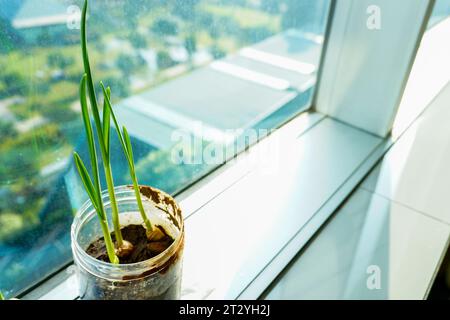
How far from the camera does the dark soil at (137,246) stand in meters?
0.45

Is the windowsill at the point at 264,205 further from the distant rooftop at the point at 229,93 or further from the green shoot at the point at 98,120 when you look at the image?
the green shoot at the point at 98,120

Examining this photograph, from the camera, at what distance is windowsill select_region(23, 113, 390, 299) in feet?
2.01

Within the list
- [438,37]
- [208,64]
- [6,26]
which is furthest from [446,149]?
[6,26]

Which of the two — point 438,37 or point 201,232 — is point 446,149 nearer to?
point 438,37

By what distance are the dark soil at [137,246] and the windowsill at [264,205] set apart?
0.43 ft

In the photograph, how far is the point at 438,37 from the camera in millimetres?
823

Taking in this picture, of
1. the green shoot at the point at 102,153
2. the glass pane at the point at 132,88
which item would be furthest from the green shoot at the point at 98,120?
the glass pane at the point at 132,88

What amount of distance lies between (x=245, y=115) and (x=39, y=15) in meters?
0.44

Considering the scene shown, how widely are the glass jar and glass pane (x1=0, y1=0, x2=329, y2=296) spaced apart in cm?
10

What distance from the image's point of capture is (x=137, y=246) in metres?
0.46

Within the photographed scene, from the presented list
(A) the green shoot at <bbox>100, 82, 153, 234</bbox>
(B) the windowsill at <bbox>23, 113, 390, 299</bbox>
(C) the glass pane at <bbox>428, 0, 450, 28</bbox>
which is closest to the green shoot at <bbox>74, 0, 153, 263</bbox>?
(A) the green shoot at <bbox>100, 82, 153, 234</bbox>

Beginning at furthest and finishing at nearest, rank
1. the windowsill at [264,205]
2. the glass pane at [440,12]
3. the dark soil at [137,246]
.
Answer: the glass pane at [440,12]
the windowsill at [264,205]
the dark soil at [137,246]

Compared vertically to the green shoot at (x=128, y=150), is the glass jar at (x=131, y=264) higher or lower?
lower

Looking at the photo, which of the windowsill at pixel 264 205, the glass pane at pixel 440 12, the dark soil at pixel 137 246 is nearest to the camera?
the dark soil at pixel 137 246
